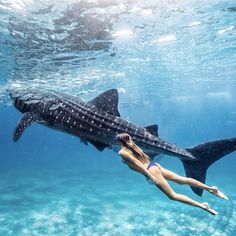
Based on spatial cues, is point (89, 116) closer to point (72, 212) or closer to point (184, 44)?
point (72, 212)

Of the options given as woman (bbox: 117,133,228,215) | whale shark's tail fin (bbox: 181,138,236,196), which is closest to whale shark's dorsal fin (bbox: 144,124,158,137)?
woman (bbox: 117,133,228,215)

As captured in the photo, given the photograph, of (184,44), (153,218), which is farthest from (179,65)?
(153,218)

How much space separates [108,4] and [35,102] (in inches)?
330

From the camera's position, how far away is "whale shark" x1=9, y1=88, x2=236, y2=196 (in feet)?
24.0

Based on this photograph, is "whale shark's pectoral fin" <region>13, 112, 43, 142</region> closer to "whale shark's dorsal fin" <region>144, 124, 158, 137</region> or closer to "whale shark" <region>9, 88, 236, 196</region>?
"whale shark" <region>9, 88, 236, 196</region>

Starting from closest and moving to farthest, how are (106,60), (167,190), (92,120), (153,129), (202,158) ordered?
(167,190) → (153,129) → (92,120) → (202,158) → (106,60)

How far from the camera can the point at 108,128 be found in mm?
7574

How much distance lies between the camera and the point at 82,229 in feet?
56.8

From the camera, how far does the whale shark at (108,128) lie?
7.31 metres

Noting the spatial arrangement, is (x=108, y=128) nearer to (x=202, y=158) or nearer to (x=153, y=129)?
(x=153, y=129)

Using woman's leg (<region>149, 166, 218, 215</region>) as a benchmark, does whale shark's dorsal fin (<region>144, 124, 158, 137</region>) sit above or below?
above

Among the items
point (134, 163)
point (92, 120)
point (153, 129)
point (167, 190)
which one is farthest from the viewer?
point (92, 120)

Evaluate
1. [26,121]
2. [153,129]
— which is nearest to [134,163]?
[153,129]

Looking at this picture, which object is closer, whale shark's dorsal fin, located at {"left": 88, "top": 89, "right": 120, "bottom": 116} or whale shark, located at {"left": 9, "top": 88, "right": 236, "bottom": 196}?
whale shark, located at {"left": 9, "top": 88, "right": 236, "bottom": 196}
